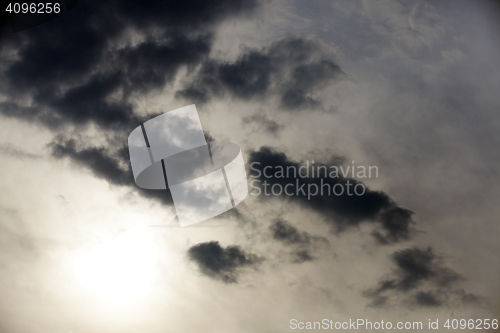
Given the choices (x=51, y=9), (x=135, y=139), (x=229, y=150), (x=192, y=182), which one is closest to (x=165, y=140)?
(x=135, y=139)

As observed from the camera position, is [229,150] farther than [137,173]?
Yes

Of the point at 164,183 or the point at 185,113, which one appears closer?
the point at 185,113

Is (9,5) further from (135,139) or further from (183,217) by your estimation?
(183,217)

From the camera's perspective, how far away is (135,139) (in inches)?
1336

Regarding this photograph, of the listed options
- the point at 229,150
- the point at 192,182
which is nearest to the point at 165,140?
the point at 192,182

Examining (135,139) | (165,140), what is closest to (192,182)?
(165,140)

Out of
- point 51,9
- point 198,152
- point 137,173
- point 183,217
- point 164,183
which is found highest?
point 51,9

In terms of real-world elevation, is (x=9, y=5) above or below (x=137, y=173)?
above

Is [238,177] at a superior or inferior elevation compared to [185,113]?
inferior

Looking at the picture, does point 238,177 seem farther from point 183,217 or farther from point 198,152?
point 183,217

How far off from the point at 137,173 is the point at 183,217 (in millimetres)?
8271

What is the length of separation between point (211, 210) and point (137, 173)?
35.0 ft

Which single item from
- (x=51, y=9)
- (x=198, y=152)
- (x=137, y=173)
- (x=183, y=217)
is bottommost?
(x=183, y=217)

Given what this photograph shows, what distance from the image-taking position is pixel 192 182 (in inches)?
1398
